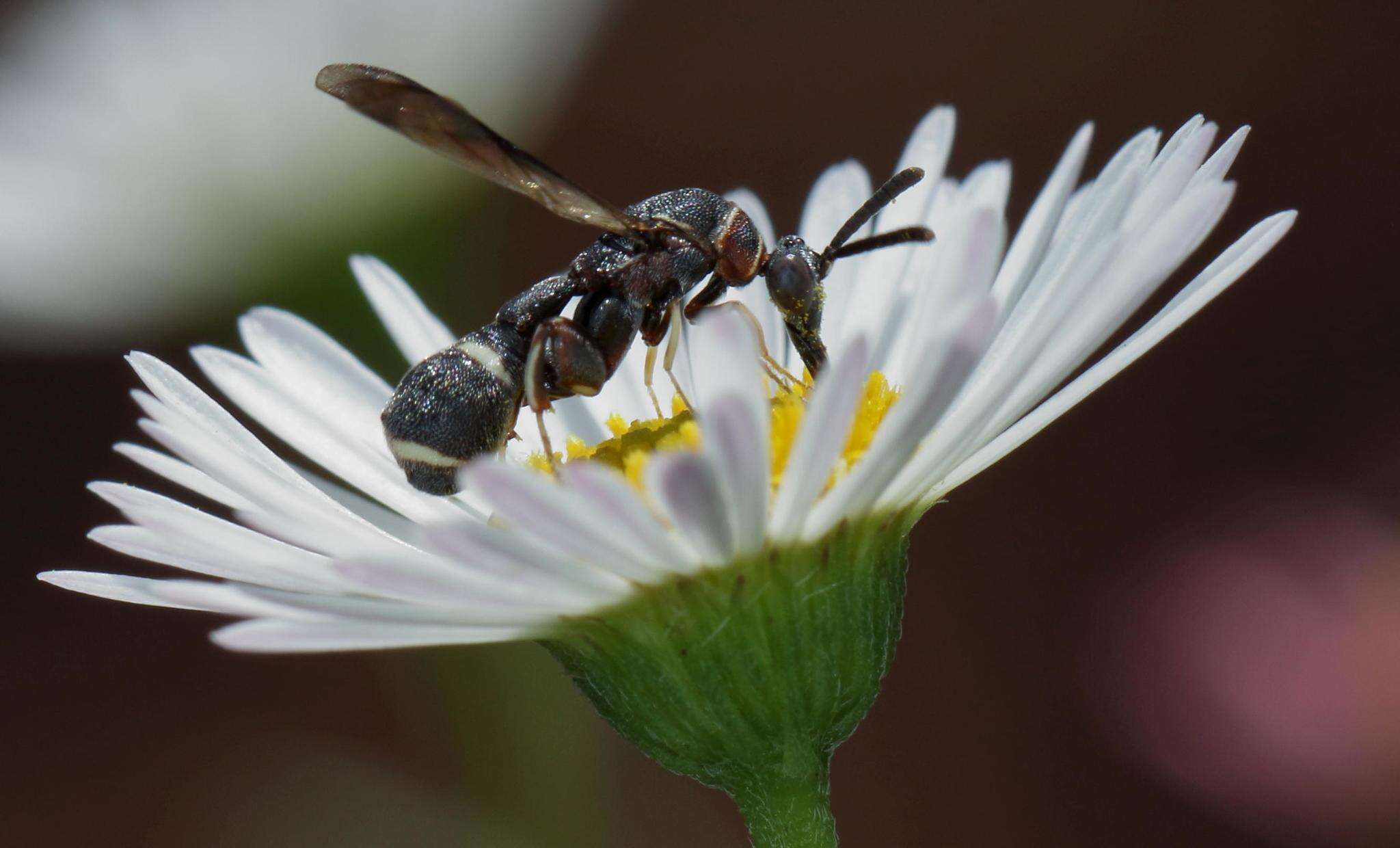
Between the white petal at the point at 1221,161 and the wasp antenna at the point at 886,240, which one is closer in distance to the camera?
the white petal at the point at 1221,161

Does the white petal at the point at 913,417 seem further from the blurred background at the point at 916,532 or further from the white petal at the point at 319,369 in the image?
the blurred background at the point at 916,532

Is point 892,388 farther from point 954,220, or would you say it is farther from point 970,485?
point 970,485

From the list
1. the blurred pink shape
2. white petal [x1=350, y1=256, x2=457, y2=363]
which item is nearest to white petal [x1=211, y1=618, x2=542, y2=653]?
white petal [x1=350, y1=256, x2=457, y2=363]

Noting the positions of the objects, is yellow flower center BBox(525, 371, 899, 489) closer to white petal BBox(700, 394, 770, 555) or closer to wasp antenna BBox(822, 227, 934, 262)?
wasp antenna BBox(822, 227, 934, 262)

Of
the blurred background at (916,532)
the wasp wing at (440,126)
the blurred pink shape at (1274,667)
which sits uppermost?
the wasp wing at (440,126)

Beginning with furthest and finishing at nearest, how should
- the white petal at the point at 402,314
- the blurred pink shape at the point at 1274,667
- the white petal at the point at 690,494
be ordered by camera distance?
the blurred pink shape at the point at 1274,667, the white petal at the point at 402,314, the white petal at the point at 690,494

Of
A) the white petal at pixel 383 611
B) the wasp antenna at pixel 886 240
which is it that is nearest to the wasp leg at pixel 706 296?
the wasp antenna at pixel 886 240
